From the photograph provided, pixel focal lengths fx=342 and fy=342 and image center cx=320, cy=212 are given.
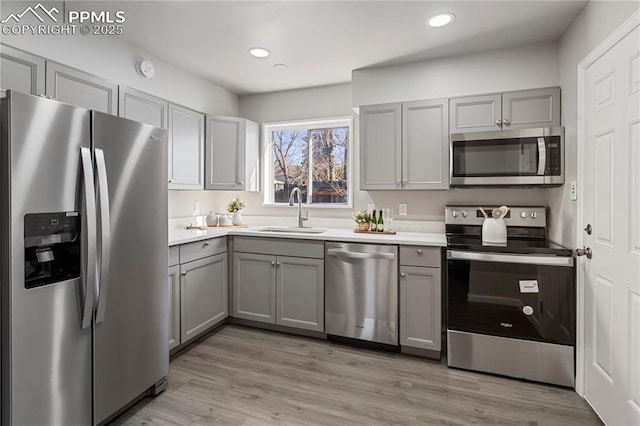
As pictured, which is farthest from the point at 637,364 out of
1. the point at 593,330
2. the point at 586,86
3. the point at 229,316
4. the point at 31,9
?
the point at 31,9

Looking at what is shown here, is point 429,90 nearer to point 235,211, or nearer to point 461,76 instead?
point 461,76

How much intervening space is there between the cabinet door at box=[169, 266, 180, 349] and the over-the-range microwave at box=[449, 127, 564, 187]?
7.49 feet

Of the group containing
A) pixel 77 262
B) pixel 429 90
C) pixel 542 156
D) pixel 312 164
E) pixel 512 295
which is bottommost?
pixel 512 295

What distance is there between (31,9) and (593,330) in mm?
3908

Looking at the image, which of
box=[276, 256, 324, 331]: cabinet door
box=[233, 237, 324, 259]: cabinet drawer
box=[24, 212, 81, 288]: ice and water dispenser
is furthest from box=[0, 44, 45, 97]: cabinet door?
box=[276, 256, 324, 331]: cabinet door

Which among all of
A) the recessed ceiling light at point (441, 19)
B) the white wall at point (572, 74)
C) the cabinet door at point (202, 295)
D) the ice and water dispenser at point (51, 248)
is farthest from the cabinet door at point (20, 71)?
the white wall at point (572, 74)

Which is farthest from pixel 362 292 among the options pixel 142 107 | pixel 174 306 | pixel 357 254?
pixel 142 107

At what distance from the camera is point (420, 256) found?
263 cm

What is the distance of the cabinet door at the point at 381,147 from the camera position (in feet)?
9.90

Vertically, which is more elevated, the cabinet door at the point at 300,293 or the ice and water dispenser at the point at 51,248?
the ice and water dispenser at the point at 51,248

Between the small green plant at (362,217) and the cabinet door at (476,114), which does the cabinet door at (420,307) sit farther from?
the cabinet door at (476,114)

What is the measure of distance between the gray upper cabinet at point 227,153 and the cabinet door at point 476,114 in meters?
2.08

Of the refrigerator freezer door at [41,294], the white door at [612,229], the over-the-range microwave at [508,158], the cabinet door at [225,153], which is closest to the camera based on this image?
the refrigerator freezer door at [41,294]

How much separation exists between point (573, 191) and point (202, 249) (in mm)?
2761
